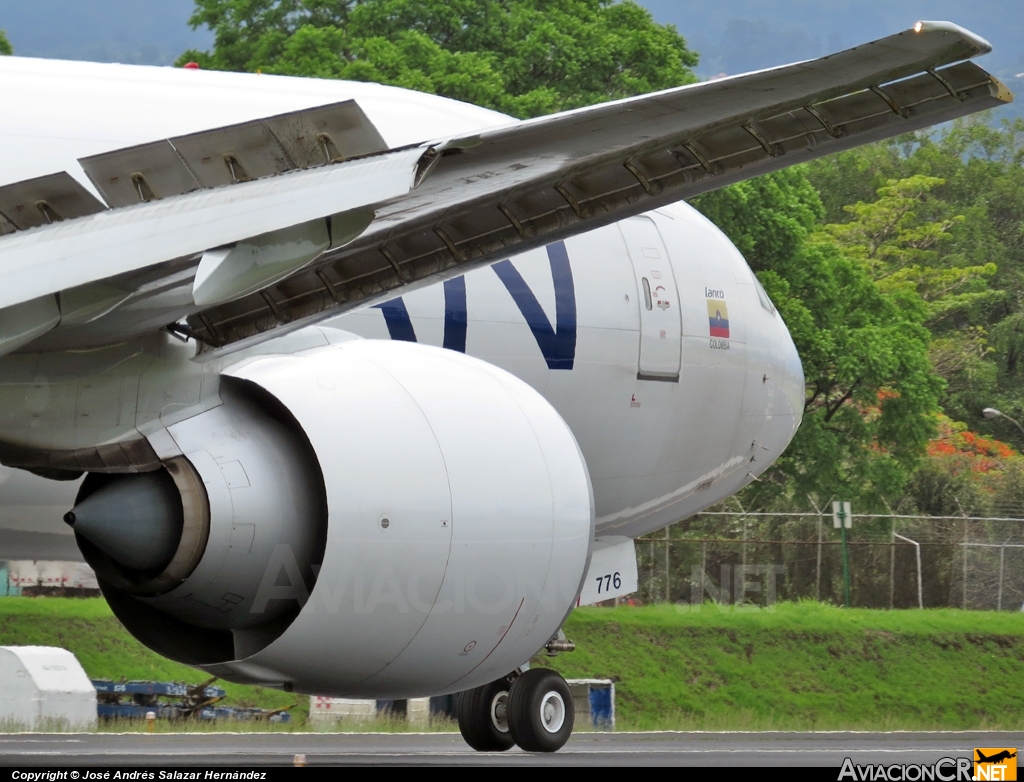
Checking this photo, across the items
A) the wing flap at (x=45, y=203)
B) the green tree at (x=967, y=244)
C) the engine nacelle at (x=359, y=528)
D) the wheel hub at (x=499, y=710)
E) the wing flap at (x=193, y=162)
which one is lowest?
the wheel hub at (x=499, y=710)

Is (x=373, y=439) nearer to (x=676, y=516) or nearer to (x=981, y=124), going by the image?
(x=676, y=516)

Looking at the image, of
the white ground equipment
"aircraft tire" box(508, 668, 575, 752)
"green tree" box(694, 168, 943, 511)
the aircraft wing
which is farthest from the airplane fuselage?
"green tree" box(694, 168, 943, 511)

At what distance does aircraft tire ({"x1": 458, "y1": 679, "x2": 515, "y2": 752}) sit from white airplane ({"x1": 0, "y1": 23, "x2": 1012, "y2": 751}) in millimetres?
16

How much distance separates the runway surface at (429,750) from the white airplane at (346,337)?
4.14ft

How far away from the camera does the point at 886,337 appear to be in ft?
110

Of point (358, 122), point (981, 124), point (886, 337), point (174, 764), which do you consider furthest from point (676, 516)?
point (981, 124)

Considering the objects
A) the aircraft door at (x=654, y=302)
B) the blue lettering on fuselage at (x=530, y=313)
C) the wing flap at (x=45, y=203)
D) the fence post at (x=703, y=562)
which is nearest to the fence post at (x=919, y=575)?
the fence post at (x=703, y=562)

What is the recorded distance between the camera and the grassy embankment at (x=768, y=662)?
21.3 m

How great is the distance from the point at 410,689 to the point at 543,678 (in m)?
2.85

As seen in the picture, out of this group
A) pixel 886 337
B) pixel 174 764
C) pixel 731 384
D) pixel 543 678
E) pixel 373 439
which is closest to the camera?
pixel 373 439

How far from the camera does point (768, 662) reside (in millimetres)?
24688

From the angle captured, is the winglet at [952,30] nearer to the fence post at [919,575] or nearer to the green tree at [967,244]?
the fence post at [919,575]

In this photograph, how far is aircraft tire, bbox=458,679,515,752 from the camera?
1050 cm

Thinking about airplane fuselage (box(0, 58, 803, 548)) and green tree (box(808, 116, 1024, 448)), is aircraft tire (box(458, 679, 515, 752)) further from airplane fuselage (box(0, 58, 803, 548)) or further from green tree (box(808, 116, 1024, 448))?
green tree (box(808, 116, 1024, 448))
